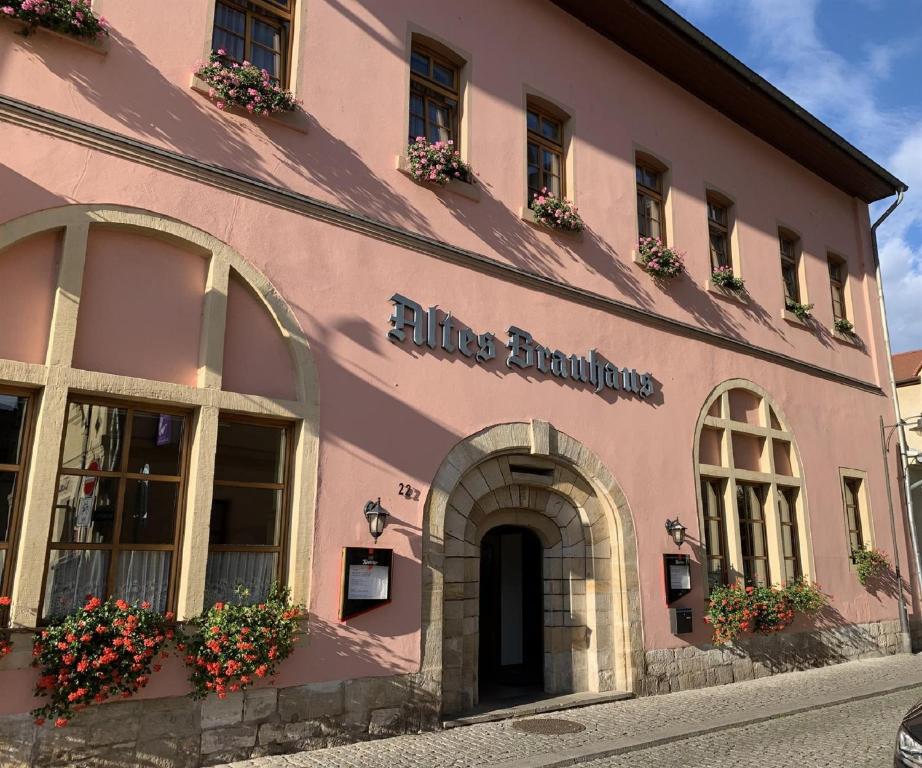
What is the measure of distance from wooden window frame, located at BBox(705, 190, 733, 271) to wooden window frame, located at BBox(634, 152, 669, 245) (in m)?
1.01

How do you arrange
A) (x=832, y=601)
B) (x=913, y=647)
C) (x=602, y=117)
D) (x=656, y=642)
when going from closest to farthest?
(x=656, y=642)
(x=602, y=117)
(x=832, y=601)
(x=913, y=647)

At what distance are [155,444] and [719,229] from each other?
9242 millimetres

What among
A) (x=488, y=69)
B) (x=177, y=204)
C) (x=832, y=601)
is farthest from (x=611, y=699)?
(x=488, y=69)

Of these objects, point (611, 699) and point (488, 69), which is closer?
point (611, 699)

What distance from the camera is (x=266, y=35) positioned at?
7750 millimetres

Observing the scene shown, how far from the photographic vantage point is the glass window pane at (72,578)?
5660 millimetres

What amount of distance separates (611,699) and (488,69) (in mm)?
7258

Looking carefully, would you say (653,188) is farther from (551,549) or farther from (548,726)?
(548,726)

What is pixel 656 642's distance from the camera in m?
9.35

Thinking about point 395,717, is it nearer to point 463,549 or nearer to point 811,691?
point 463,549

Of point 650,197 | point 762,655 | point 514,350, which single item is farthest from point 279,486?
point 762,655

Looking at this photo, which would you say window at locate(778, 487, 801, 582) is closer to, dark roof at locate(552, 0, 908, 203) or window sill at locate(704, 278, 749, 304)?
window sill at locate(704, 278, 749, 304)

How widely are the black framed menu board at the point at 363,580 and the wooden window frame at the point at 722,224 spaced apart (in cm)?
756

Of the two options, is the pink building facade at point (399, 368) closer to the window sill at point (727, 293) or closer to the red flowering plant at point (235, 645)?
the window sill at point (727, 293)
